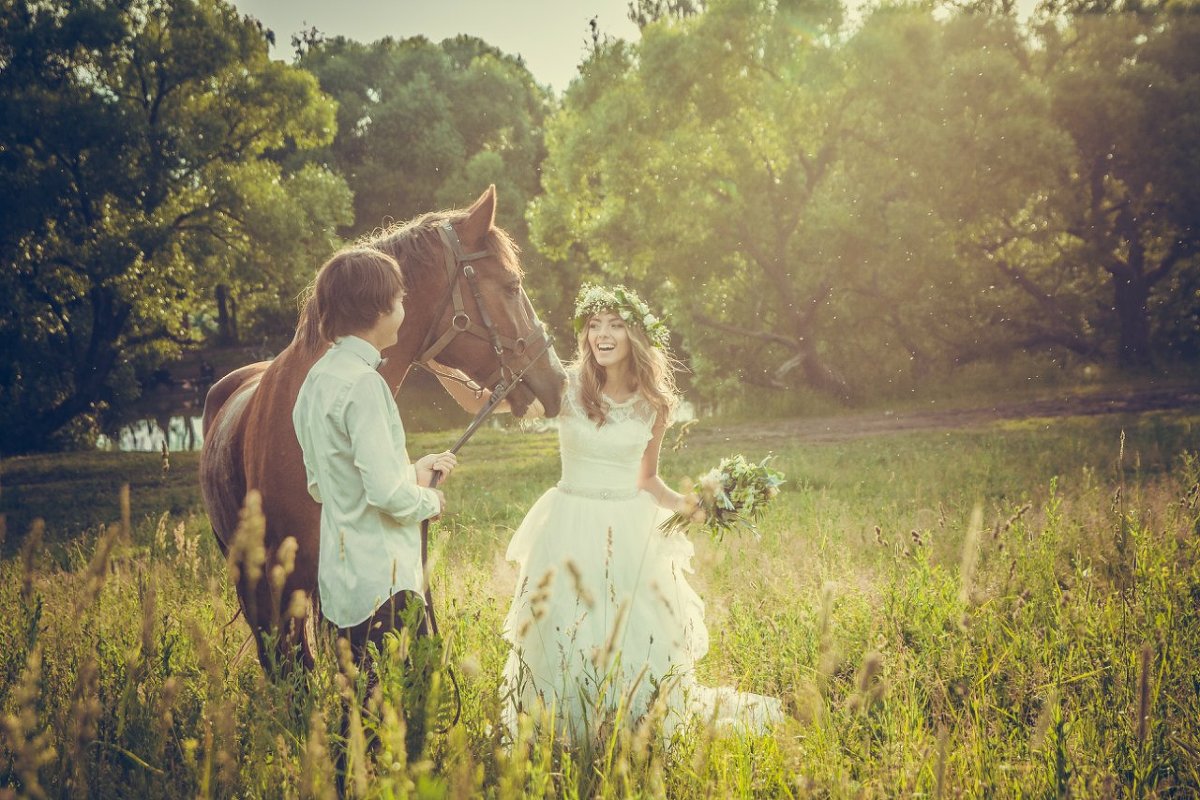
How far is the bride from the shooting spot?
3266mm

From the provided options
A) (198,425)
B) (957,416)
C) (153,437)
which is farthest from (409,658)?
(198,425)

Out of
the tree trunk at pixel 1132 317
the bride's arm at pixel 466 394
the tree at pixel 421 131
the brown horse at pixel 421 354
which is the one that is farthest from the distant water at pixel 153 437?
the tree trunk at pixel 1132 317

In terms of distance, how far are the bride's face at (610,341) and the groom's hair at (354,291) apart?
1.43m

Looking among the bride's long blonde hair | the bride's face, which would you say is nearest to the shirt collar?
the bride's long blonde hair

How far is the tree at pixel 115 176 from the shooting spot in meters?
14.7

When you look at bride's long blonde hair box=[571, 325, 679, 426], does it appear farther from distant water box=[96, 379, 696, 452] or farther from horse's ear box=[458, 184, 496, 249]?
distant water box=[96, 379, 696, 452]

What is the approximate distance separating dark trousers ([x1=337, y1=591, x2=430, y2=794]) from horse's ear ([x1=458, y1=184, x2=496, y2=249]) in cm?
175

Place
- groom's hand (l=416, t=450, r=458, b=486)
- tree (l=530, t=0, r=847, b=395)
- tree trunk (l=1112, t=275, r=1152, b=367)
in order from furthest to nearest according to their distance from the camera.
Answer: tree trunk (l=1112, t=275, r=1152, b=367), tree (l=530, t=0, r=847, b=395), groom's hand (l=416, t=450, r=458, b=486)

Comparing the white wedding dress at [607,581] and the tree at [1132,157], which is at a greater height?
the tree at [1132,157]

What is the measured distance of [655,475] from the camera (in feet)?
13.1

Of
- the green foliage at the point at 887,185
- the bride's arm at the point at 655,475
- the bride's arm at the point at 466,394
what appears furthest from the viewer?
the green foliage at the point at 887,185

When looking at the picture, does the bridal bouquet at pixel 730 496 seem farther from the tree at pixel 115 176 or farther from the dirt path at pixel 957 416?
the tree at pixel 115 176

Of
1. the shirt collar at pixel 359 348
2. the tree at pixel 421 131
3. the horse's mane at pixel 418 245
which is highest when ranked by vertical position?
the tree at pixel 421 131

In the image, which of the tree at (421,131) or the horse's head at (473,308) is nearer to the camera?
the horse's head at (473,308)
